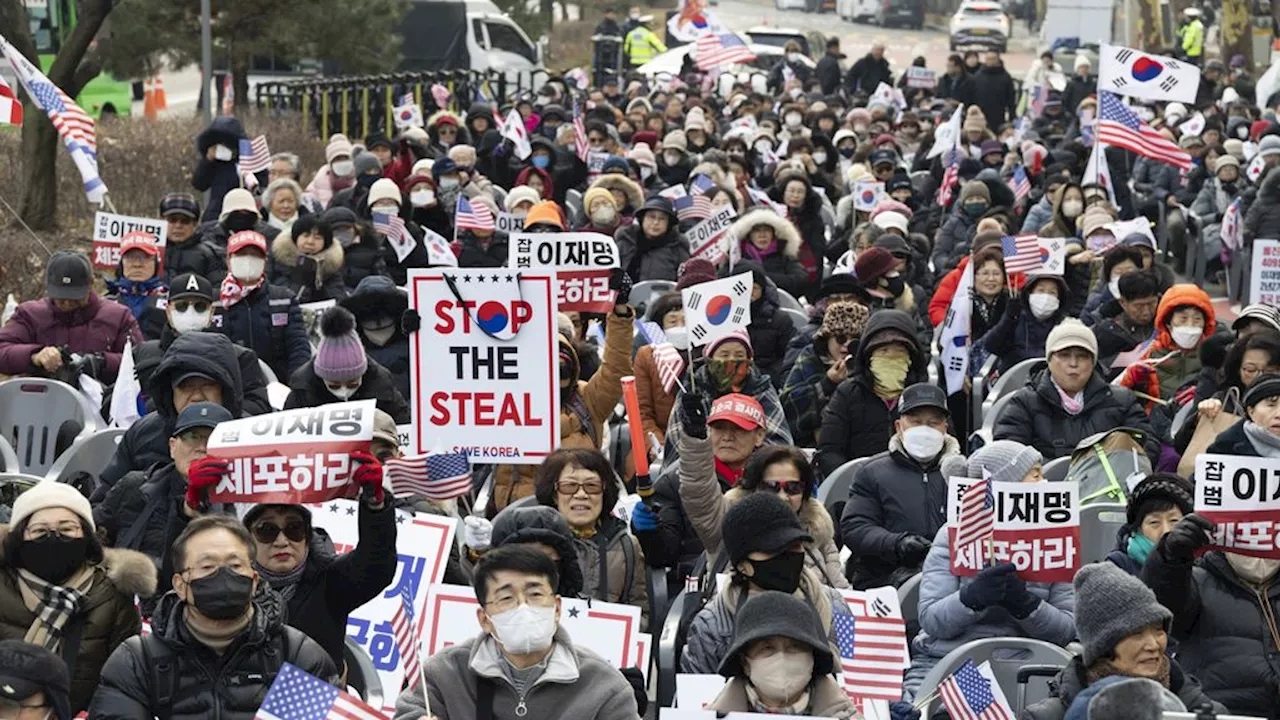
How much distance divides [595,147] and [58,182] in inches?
213

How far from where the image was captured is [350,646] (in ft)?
26.2

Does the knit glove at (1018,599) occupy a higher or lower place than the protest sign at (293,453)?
lower

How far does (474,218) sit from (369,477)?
394 inches

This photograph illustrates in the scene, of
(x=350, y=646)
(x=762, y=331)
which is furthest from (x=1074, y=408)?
(x=350, y=646)

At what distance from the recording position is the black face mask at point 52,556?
7469mm

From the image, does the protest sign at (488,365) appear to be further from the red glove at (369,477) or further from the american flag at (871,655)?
the red glove at (369,477)

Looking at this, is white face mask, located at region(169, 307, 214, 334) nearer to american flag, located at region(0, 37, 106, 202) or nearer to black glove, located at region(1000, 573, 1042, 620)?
american flag, located at region(0, 37, 106, 202)

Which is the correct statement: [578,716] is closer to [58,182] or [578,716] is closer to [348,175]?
[348,175]

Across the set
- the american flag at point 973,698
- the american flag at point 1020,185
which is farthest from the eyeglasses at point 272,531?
the american flag at point 1020,185

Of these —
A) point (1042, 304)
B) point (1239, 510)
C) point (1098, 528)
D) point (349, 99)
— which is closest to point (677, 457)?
point (1098, 528)

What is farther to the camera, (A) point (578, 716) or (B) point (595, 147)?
(B) point (595, 147)

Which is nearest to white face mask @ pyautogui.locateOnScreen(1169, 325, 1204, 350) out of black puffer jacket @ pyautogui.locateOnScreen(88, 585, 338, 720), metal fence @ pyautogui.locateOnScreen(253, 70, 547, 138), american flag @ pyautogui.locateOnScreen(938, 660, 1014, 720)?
american flag @ pyautogui.locateOnScreen(938, 660, 1014, 720)

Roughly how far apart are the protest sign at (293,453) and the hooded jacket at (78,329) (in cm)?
542

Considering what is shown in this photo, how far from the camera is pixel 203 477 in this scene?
25.0 feet
